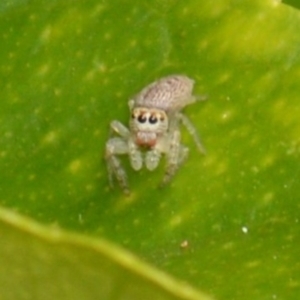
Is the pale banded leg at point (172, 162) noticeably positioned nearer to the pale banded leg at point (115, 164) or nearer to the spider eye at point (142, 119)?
the pale banded leg at point (115, 164)

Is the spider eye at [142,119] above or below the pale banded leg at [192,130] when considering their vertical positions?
below

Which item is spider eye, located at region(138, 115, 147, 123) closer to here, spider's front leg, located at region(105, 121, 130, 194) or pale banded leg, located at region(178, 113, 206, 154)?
spider's front leg, located at region(105, 121, 130, 194)

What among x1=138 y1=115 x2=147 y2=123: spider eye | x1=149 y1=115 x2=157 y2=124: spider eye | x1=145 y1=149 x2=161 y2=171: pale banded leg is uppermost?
x1=145 y1=149 x2=161 y2=171: pale banded leg

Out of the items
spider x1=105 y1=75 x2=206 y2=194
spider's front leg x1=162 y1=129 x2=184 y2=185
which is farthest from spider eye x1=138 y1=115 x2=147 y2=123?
spider's front leg x1=162 y1=129 x2=184 y2=185

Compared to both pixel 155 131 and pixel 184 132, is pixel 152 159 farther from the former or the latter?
pixel 155 131

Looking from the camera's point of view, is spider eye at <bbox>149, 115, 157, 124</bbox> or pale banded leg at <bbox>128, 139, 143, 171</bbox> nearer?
pale banded leg at <bbox>128, 139, 143, 171</bbox>

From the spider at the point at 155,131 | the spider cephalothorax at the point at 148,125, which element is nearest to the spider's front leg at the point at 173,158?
the spider at the point at 155,131

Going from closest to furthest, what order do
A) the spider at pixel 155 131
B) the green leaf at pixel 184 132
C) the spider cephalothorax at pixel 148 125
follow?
the green leaf at pixel 184 132
the spider at pixel 155 131
the spider cephalothorax at pixel 148 125

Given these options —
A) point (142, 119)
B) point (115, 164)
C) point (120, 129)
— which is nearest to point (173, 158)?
point (115, 164)
